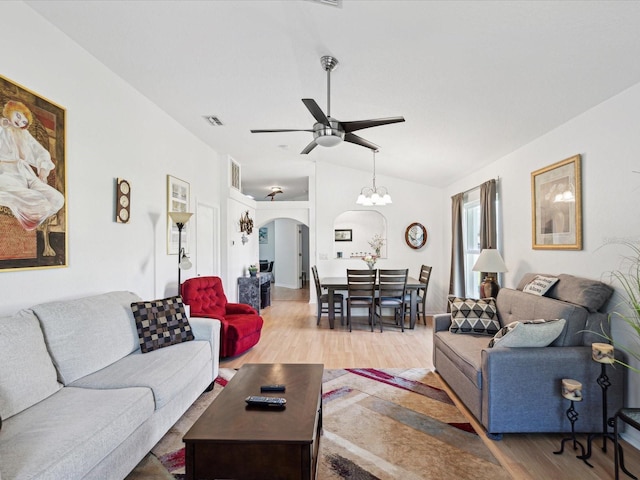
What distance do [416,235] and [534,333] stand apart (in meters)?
4.79

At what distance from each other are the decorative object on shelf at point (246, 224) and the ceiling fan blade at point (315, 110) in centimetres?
451

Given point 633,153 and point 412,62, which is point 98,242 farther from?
point 633,153

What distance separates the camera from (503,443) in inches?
97.2

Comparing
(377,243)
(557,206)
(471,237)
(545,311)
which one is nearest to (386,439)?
(545,311)

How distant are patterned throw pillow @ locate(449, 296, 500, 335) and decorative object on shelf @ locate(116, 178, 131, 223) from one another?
133 inches

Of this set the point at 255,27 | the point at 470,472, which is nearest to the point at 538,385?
the point at 470,472

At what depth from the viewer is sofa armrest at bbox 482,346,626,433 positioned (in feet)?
8.11

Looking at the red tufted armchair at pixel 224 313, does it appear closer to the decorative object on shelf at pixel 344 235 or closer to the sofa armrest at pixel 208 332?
the sofa armrest at pixel 208 332

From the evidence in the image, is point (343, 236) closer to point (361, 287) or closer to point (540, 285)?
point (361, 287)

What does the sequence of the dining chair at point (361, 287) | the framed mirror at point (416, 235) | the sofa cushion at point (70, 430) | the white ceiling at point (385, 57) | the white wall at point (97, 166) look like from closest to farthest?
the sofa cushion at point (70, 430), the white ceiling at point (385, 57), the white wall at point (97, 166), the dining chair at point (361, 287), the framed mirror at point (416, 235)

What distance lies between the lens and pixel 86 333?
2434 mm

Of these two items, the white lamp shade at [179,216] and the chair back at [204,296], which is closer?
the white lamp shade at [179,216]

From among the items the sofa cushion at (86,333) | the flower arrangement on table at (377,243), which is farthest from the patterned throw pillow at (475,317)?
the flower arrangement on table at (377,243)

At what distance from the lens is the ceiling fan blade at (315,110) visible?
250cm
